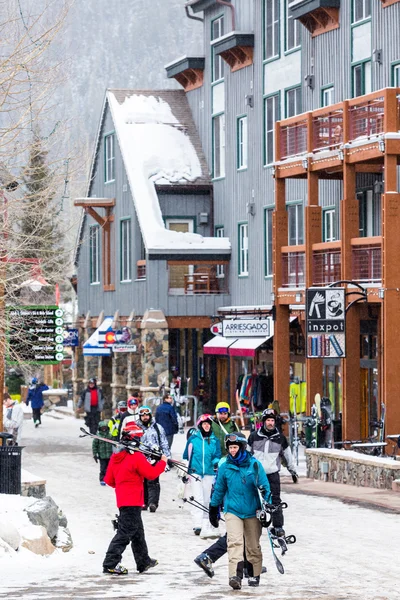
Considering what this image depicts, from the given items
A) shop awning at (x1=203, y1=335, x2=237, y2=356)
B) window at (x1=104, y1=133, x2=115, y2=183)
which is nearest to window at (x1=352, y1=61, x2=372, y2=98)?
shop awning at (x1=203, y1=335, x2=237, y2=356)

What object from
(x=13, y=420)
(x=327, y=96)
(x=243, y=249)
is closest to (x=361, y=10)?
(x=327, y=96)

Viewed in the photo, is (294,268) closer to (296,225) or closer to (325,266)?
(325,266)

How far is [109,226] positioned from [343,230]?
20070 millimetres

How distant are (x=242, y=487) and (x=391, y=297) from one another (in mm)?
13826

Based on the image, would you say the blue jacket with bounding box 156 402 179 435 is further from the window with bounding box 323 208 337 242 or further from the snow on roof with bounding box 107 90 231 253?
the snow on roof with bounding box 107 90 231 253

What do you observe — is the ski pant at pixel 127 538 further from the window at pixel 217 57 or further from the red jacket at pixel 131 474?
the window at pixel 217 57

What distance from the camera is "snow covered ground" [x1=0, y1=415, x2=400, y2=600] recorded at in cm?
1491

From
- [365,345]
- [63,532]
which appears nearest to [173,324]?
[365,345]

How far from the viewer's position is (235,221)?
146 ft

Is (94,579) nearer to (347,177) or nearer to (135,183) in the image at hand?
(347,177)

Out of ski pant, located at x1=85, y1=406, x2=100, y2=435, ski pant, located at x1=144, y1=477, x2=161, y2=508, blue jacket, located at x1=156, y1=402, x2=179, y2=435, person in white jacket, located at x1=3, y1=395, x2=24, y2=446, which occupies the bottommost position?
ski pant, located at x1=85, y1=406, x2=100, y2=435

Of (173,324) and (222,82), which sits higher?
(222,82)

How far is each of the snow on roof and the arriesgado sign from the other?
683 cm

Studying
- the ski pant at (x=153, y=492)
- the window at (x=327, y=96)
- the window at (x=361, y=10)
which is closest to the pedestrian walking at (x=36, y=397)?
the window at (x=327, y=96)
